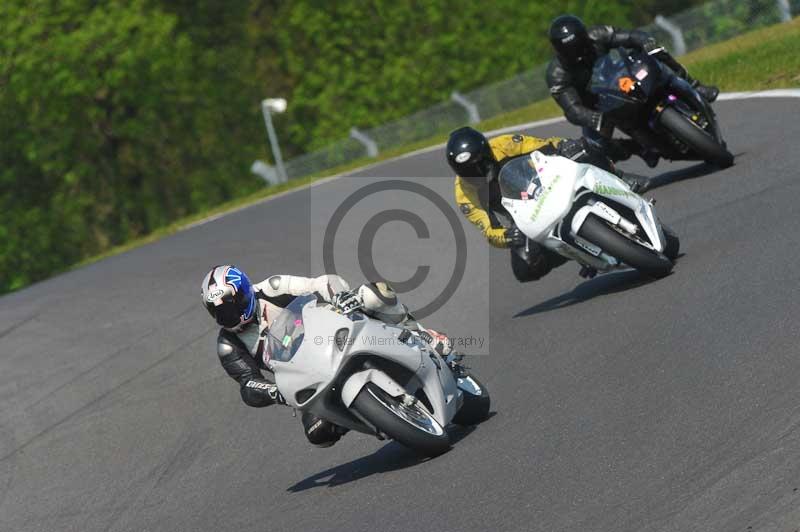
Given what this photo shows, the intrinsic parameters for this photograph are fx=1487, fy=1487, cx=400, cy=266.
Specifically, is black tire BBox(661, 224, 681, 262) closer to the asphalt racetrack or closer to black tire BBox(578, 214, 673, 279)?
the asphalt racetrack

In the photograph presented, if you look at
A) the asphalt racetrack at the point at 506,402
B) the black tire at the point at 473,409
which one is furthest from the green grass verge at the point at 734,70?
the black tire at the point at 473,409

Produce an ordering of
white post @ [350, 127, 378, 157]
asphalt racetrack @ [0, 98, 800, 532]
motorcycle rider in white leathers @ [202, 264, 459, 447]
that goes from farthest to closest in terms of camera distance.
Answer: white post @ [350, 127, 378, 157], motorcycle rider in white leathers @ [202, 264, 459, 447], asphalt racetrack @ [0, 98, 800, 532]

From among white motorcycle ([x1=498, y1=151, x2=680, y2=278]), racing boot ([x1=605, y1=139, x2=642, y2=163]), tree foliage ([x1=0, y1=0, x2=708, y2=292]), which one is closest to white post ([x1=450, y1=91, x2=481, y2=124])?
racing boot ([x1=605, y1=139, x2=642, y2=163])

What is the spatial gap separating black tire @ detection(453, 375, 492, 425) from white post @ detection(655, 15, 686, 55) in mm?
21666

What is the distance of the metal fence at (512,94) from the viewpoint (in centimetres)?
2919

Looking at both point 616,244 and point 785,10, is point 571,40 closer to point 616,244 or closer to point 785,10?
point 616,244

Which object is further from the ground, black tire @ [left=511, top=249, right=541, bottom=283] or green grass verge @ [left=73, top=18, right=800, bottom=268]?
black tire @ [left=511, top=249, right=541, bottom=283]

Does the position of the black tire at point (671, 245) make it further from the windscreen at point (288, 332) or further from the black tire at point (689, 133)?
the windscreen at point (288, 332)

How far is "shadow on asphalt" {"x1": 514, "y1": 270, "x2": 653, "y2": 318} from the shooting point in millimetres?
10827

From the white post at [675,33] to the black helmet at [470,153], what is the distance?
19.4 meters

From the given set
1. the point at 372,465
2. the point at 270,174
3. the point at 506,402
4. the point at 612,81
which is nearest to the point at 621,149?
the point at 612,81

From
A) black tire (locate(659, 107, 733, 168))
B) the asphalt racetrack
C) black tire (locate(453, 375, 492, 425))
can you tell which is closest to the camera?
the asphalt racetrack

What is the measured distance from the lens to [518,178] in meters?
10.3

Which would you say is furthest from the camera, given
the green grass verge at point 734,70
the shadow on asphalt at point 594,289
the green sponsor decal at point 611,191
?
the green grass verge at point 734,70
